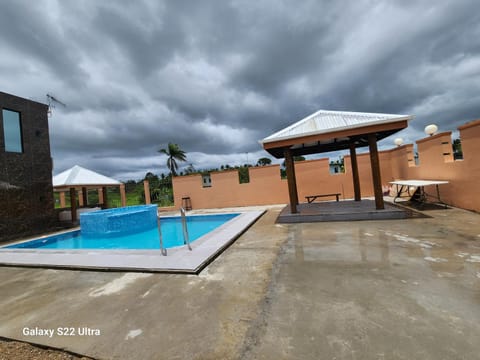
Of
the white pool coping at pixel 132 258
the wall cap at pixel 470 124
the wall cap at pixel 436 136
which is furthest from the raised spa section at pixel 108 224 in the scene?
the wall cap at pixel 436 136

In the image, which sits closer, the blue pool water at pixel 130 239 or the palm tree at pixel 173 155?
the blue pool water at pixel 130 239

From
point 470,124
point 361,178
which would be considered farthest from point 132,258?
point 361,178

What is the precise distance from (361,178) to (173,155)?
20.1 metres

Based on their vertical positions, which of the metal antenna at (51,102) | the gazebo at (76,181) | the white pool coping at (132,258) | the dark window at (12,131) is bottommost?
the white pool coping at (132,258)

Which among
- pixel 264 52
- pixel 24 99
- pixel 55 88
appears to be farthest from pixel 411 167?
pixel 55 88

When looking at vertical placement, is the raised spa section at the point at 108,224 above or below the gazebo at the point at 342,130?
below

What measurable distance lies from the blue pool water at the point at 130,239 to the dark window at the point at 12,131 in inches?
165

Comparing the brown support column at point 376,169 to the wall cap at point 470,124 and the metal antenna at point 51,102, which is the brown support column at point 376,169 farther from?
the metal antenna at point 51,102

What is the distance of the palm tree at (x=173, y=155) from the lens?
2397 centimetres

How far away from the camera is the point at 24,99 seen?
29.0 feet

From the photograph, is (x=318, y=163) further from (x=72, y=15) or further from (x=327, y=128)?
(x=72, y=15)

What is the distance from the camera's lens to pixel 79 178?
11.6 metres

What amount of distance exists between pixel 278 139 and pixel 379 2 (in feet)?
15.4

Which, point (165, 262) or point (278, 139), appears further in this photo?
point (278, 139)
